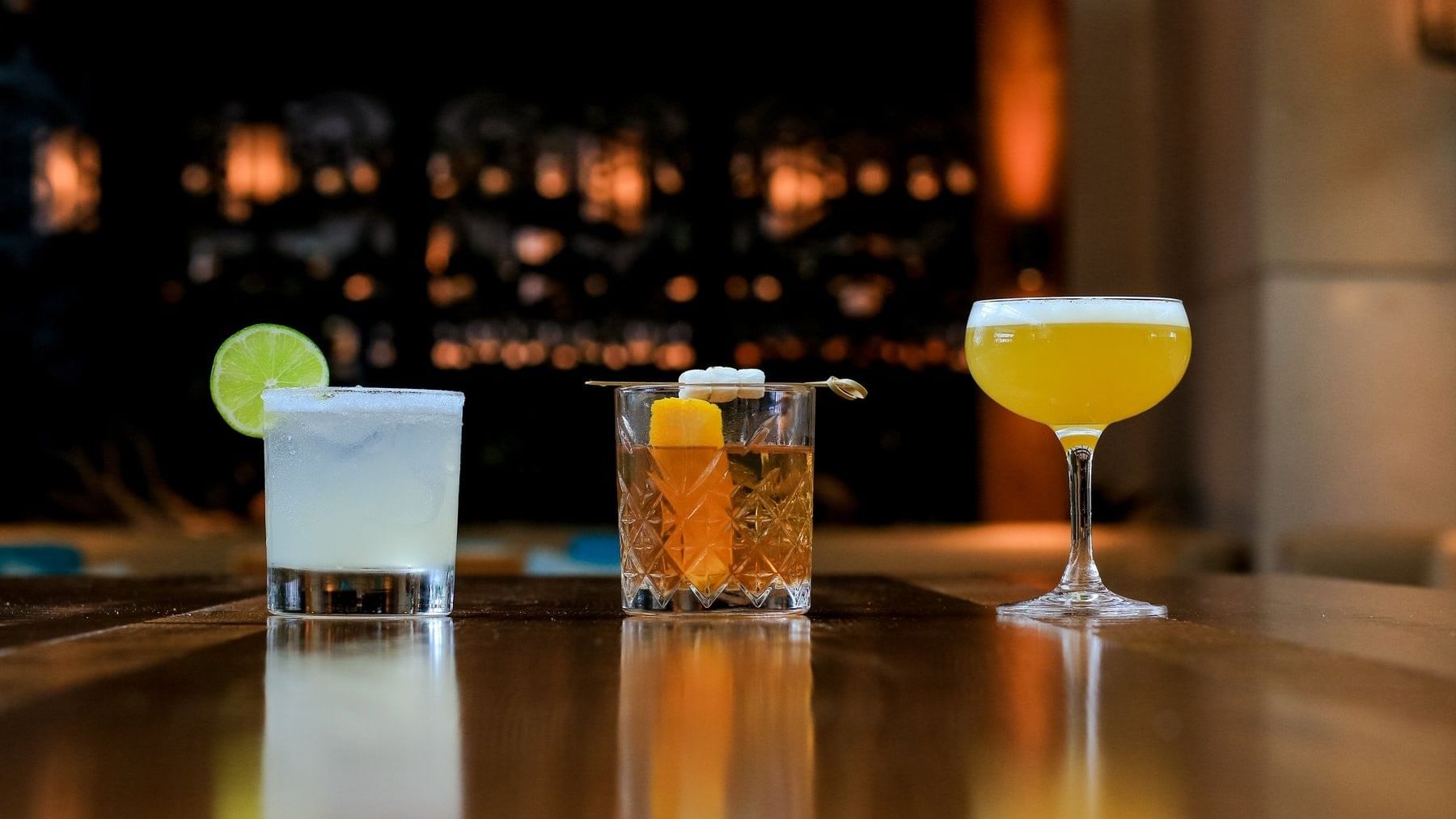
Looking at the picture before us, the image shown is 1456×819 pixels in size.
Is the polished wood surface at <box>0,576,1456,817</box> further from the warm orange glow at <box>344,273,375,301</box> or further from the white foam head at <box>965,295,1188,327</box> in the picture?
the warm orange glow at <box>344,273,375,301</box>

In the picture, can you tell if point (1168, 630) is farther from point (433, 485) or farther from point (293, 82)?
point (293, 82)

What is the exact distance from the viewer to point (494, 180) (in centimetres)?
A: 436

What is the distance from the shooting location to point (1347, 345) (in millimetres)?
3877

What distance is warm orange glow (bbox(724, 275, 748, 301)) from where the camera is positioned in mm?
4379

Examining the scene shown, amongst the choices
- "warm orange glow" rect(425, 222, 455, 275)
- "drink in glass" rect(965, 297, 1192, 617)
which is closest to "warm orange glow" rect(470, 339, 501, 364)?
"warm orange glow" rect(425, 222, 455, 275)

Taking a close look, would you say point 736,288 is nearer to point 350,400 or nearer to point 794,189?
point 794,189

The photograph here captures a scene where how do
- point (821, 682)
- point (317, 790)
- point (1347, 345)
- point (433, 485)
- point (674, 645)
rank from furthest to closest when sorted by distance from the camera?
point (1347, 345) → point (433, 485) → point (674, 645) → point (821, 682) → point (317, 790)

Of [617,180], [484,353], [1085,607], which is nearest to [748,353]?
[617,180]

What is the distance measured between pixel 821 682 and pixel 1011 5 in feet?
13.7

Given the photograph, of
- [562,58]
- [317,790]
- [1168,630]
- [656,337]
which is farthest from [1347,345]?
[317,790]

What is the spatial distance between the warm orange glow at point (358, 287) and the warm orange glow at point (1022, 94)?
1.91 metres

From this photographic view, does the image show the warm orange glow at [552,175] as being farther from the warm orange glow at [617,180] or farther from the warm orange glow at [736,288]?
the warm orange glow at [736,288]

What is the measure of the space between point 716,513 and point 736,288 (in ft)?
11.7

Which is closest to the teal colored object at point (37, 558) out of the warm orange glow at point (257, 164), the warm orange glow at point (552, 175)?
the warm orange glow at point (257, 164)
